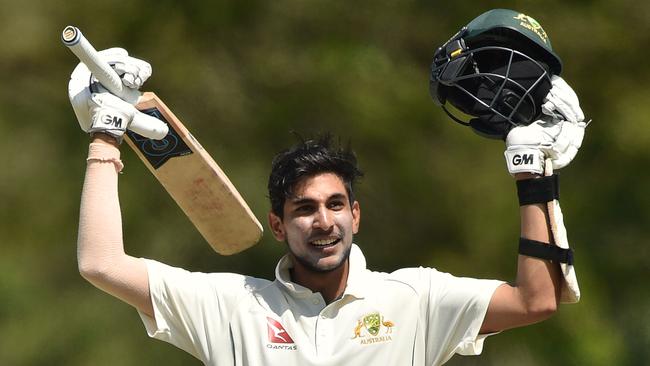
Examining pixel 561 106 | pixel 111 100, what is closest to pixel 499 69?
pixel 561 106

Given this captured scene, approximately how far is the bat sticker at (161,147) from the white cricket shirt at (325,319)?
1.27 feet

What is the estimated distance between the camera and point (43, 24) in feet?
21.4

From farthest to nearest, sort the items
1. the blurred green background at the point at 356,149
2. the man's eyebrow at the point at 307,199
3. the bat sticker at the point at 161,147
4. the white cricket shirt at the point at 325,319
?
the blurred green background at the point at 356,149, the bat sticker at the point at 161,147, the man's eyebrow at the point at 307,199, the white cricket shirt at the point at 325,319

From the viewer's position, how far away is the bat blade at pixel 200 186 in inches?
154

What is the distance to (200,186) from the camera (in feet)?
13.1

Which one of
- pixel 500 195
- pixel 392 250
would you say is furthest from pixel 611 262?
pixel 392 250

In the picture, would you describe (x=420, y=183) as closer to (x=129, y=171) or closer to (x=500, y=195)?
(x=500, y=195)

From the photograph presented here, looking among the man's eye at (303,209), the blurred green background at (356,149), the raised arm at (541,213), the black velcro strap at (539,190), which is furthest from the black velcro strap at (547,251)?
the blurred green background at (356,149)

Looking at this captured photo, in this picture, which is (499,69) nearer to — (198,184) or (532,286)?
(532,286)

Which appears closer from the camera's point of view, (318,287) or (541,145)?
(541,145)

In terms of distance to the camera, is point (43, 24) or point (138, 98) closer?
point (138, 98)

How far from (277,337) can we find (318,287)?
0.19 meters

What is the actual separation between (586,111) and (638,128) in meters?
0.25

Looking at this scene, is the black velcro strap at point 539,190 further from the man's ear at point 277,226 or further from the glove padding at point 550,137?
the man's ear at point 277,226
